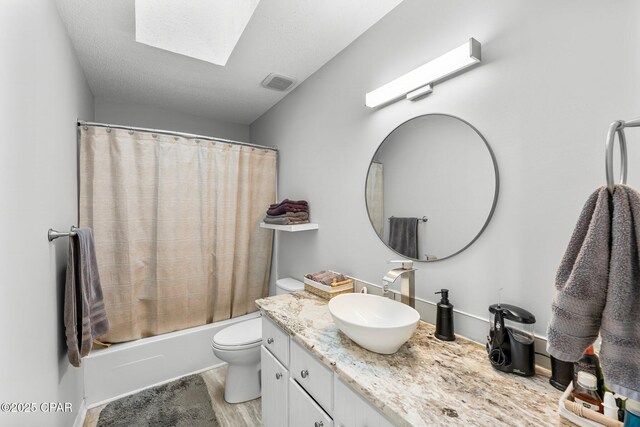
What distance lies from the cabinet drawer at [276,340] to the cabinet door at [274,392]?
4 centimetres

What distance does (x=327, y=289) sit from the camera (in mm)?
1676

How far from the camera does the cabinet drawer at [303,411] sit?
1058 mm

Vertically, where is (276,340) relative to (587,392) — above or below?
below

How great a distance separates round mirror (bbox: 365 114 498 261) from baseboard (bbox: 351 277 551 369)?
0.75ft

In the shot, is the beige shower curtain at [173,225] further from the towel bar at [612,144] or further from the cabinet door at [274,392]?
the towel bar at [612,144]

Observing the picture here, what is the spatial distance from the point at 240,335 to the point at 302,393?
2.99ft

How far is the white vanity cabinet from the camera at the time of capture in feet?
3.02

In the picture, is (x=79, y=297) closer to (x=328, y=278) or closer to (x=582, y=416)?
(x=328, y=278)

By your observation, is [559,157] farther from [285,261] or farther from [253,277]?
[253,277]

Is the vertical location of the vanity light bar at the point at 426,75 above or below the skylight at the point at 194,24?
below

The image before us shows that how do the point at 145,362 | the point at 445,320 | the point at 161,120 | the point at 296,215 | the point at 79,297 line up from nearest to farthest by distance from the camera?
the point at 445,320
the point at 79,297
the point at 145,362
the point at 296,215
the point at 161,120

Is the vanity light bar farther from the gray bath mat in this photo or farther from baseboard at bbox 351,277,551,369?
the gray bath mat

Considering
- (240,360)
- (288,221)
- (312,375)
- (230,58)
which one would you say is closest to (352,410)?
(312,375)

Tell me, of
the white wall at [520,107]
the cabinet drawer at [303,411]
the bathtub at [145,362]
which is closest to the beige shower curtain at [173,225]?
the bathtub at [145,362]
